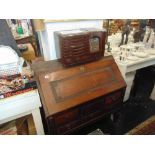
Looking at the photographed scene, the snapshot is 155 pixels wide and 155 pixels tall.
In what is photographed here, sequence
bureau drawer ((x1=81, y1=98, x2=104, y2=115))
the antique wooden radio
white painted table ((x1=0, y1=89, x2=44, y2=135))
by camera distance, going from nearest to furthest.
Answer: white painted table ((x1=0, y1=89, x2=44, y2=135))
the antique wooden radio
bureau drawer ((x1=81, y1=98, x2=104, y2=115))

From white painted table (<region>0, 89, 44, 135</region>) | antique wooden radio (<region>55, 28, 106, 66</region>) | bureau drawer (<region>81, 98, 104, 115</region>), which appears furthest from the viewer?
bureau drawer (<region>81, 98, 104, 115</region>)

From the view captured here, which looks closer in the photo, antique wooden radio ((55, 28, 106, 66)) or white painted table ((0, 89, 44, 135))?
white painted table ((0, 89, 44, 135))

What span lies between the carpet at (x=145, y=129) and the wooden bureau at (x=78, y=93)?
0.45m

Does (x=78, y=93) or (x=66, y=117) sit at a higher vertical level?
(x=78, y=93)

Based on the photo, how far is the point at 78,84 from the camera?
3.80 feet

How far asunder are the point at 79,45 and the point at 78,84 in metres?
0.33

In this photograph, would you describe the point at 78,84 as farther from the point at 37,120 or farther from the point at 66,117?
the point at 37,120

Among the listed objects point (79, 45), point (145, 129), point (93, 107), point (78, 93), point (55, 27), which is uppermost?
point (55, 27)

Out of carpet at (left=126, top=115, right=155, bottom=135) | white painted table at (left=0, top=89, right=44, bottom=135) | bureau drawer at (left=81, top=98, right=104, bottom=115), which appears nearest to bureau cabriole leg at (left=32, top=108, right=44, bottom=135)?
white painted table at (left=0, top=89, right=44, bottom=135)

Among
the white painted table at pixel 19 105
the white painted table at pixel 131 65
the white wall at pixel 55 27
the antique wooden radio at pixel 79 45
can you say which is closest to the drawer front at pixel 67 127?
the white painted table at pixel 19 105

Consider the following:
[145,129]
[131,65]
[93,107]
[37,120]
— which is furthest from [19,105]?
[145,129]

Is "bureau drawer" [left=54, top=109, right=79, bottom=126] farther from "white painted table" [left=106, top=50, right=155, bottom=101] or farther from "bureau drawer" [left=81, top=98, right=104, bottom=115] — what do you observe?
"white painted table" [left=106, top=50, right=155, bottom=101]

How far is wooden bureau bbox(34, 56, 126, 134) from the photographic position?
3.43 ft

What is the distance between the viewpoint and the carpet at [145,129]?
1.50 metres
